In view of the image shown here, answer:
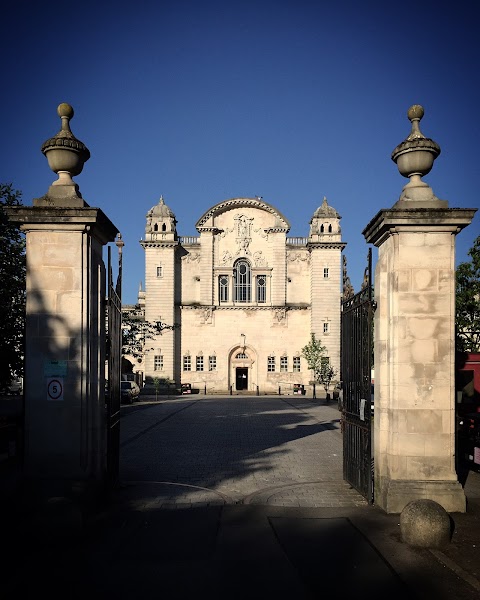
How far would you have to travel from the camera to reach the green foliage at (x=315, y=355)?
159 feet

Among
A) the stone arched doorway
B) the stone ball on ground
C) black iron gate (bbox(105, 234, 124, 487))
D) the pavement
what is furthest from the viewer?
the stone arched doorway

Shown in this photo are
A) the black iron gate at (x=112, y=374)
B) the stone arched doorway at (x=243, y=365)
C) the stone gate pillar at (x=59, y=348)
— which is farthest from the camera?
the stone arched doorway at (x=243, y=365)

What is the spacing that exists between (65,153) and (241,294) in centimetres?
4360

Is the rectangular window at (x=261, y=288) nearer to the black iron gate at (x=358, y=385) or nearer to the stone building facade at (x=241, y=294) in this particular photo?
the stone building facade at (x=241, y=294)

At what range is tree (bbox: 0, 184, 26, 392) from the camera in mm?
14820

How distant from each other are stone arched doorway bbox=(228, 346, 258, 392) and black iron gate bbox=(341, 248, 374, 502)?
4081cm

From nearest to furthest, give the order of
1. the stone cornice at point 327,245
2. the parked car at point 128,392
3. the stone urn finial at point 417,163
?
1. the stone urn finial at point 417,163
2. the parked car at point 128,392
3. the stone cornice at point 327,245

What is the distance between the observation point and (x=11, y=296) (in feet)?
50.5

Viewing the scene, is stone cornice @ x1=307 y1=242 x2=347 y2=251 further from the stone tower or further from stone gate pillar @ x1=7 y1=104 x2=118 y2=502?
stone gate pillar @ x1=7 y1=104 x2=118 y2=502

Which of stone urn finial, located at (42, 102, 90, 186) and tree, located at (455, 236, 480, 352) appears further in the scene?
tree, located at (455, 236, 480, 352)

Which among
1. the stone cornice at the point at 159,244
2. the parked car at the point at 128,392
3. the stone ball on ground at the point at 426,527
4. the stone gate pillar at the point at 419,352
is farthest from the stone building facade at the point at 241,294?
the stone ball on ground at the point at 426,527

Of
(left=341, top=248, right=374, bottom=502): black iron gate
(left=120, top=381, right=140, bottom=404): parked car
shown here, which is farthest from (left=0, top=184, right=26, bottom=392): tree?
(left=120, top=381, right=140, bottom=404): parked car

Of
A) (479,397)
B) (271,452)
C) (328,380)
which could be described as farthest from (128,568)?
(328,380)

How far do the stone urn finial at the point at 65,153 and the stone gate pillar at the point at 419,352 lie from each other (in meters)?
4.46
